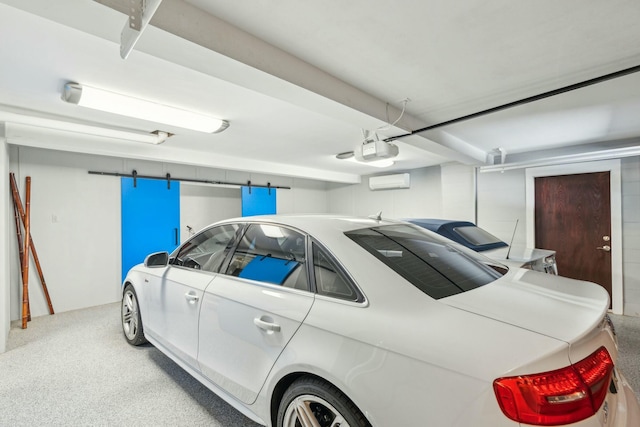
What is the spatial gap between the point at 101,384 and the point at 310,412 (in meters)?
2.01

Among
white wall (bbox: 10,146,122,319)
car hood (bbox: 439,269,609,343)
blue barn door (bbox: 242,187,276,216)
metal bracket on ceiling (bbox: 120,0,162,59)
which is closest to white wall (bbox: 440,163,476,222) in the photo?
blue barn door (bbox: 242,187,276,216)

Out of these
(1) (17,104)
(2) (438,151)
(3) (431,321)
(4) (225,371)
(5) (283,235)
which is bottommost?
(4) (225,371)

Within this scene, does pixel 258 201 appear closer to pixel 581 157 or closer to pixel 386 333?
pixel 581 157

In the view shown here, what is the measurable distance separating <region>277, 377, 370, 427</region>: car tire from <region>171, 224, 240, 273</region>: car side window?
0.93m

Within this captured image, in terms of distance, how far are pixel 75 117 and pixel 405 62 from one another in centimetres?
343

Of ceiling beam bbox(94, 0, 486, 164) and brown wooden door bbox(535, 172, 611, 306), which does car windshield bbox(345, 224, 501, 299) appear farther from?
brown wooden door bbox(535, 172, 611, 306)

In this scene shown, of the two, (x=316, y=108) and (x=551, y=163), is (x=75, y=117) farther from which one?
(x=551, y=163)

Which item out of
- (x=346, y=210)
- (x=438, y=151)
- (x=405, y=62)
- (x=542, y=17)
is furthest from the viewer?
(x=346, y=210)

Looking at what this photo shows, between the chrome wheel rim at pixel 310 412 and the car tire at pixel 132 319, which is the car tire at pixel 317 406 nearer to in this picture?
the chrome wheel rim at pixel 310 412

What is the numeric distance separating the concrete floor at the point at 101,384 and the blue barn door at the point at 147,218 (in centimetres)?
163

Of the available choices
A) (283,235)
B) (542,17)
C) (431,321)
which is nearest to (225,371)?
(283,235)

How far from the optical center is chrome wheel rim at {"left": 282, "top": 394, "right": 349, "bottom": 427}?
1.24 metres

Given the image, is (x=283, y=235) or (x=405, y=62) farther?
(x=405, y=62)

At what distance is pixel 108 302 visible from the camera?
15.2ft
